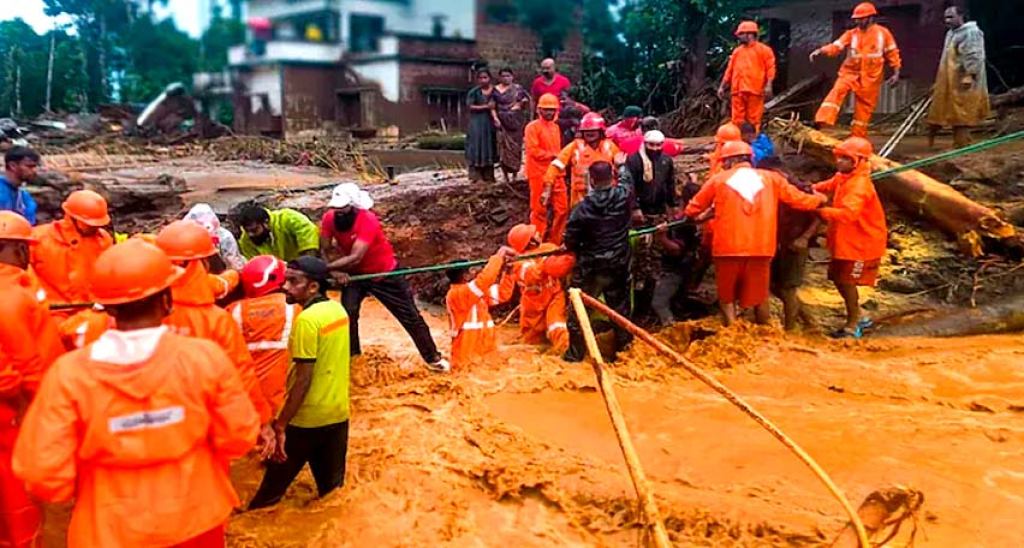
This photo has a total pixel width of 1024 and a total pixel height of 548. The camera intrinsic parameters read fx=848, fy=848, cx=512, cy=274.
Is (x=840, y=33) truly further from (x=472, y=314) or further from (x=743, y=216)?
(x=472, y=314)

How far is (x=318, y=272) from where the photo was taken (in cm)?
405

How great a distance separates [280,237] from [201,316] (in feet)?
7.48

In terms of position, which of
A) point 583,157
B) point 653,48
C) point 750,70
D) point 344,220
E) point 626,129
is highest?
point 653,48

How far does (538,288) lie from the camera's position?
7160 mm

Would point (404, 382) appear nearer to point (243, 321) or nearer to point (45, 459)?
point (243, 321)

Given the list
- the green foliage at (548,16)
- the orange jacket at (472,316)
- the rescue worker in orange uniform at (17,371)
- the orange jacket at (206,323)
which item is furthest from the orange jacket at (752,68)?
the rescue worker in orange uniform at (17,371)

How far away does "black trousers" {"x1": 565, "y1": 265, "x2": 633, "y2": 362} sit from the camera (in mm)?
6672

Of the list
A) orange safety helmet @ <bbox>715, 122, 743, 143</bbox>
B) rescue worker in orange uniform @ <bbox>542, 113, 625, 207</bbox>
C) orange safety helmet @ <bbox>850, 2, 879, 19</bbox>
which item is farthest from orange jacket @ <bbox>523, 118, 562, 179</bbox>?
orange safety helmet @ <bbox>850, 2, 879, 19</bbox>

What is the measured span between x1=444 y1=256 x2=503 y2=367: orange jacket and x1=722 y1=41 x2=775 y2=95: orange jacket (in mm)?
4535

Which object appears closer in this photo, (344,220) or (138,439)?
(138,439)

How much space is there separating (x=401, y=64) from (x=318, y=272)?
14.4 m

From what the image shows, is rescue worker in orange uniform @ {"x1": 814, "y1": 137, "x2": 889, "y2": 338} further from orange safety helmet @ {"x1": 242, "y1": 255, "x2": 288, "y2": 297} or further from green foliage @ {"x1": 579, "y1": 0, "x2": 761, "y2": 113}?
green foliage @ {"x1": 579, "y1": 0, "x2": 761, "y2": 113}

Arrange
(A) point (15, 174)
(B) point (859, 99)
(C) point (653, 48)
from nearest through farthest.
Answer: (A) point (15, 174), (B) point (859, 99), (C) point (653, 48)

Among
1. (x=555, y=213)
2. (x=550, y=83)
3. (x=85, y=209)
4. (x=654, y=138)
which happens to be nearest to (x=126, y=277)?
(x=85, y=209)
